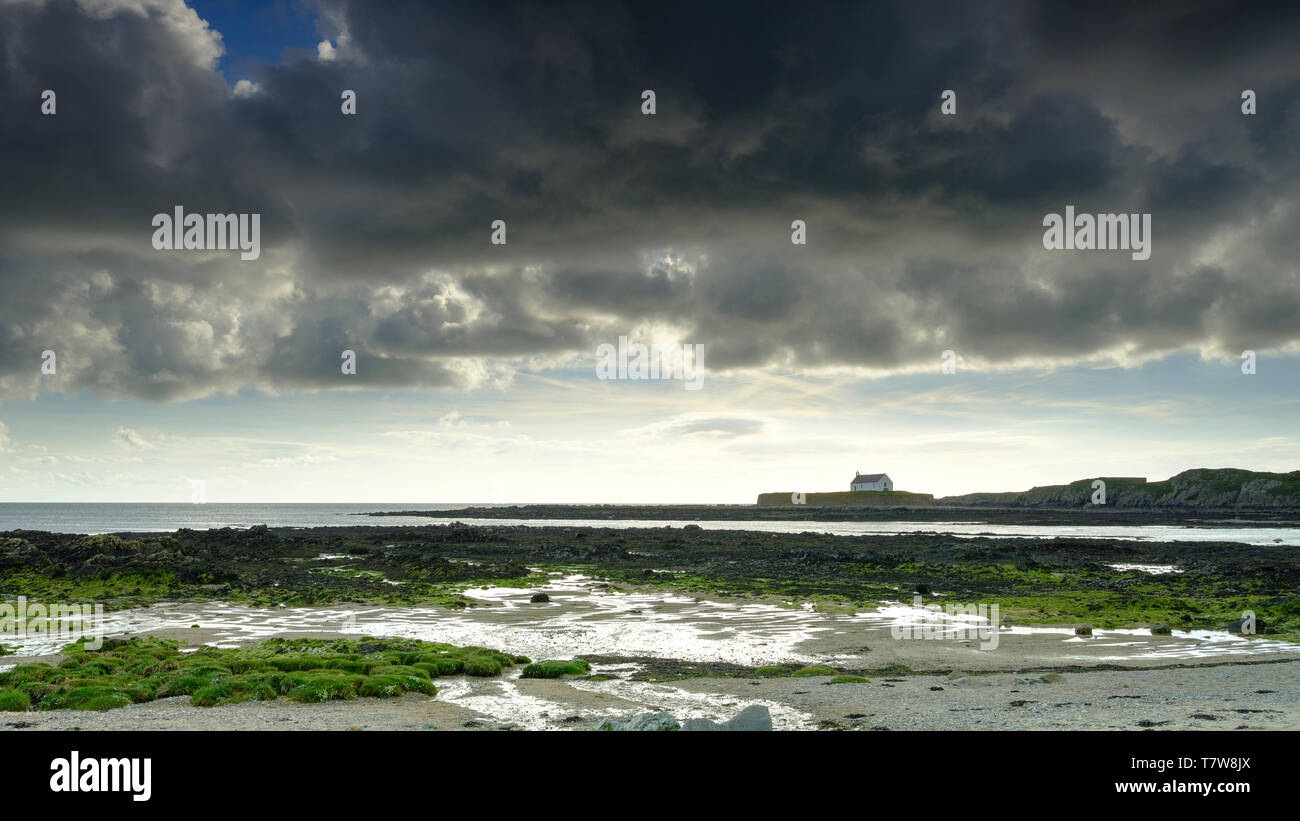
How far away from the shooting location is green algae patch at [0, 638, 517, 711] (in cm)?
1762

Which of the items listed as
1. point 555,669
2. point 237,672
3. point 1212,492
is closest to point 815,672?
point 555,669

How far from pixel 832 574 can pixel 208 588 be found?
40.5 metres

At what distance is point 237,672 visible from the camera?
20.4 m

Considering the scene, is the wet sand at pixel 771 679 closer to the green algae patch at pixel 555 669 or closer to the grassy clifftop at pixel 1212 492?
the green algae patch at pixel 555 669

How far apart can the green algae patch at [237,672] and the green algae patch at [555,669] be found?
1193mm

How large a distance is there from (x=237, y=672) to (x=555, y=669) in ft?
29.1

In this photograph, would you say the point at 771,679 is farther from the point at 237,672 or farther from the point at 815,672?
the point at 237,672

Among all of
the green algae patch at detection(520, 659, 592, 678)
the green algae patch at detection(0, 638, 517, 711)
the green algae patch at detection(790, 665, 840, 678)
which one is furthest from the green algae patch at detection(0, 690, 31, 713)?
the green algae patch at detection(790, 665, 840, 678)

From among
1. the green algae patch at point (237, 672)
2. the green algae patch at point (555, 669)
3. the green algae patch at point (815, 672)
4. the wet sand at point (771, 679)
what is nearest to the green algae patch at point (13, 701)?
the green algae patch at point (237, 672)

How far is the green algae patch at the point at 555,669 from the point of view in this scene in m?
21.4

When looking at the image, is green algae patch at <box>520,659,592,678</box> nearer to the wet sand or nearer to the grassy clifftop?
the wet sand

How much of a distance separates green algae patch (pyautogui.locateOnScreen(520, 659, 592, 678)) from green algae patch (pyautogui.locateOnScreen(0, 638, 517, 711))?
1193 mm
